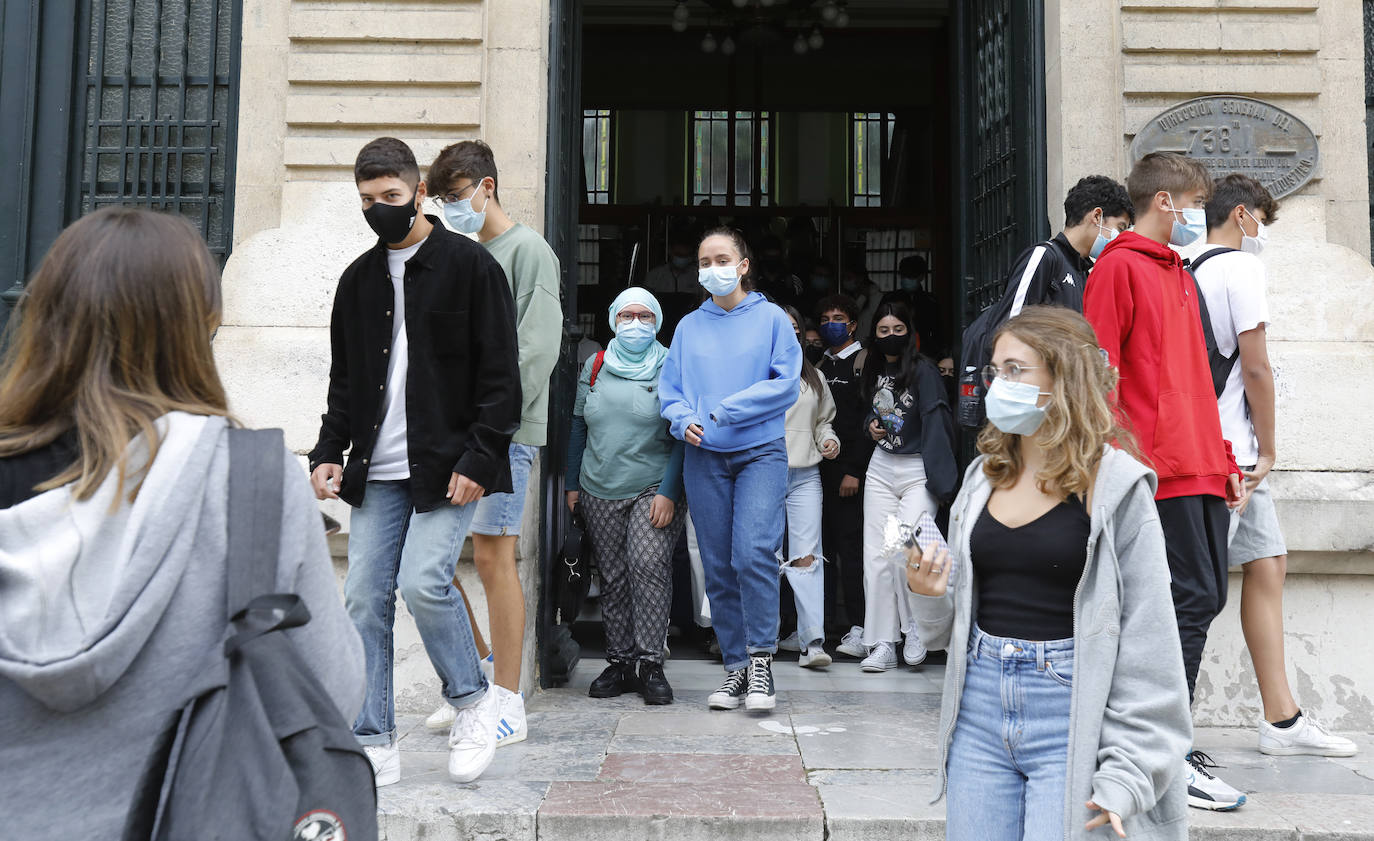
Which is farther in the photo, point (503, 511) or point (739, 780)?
point (503, 511)

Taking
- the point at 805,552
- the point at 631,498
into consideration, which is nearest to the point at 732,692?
the point at 631,498

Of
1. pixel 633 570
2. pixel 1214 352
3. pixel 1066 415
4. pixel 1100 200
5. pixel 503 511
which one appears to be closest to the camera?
pixel 1066 415

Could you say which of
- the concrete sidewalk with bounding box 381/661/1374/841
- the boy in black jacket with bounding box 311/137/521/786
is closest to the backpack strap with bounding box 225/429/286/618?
the boy in black jacket with bounding box 311/137/521/786

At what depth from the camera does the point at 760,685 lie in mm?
5355

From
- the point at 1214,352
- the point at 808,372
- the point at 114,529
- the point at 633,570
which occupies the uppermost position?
the point at 808,372

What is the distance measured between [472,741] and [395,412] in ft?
3.92

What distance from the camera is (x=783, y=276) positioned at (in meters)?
10.4

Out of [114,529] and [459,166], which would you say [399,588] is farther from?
[114,529]

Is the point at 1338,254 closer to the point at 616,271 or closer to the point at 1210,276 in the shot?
the point at 1210,276

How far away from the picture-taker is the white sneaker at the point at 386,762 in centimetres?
421

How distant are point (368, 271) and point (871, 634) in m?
3.59

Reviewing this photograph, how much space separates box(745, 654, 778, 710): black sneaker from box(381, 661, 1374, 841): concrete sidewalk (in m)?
0.08

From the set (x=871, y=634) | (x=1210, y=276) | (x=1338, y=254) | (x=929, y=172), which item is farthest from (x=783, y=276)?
(x=1210, y=276)

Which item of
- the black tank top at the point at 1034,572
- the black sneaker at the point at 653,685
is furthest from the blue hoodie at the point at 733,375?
the black tank top at the point at 1034,572
